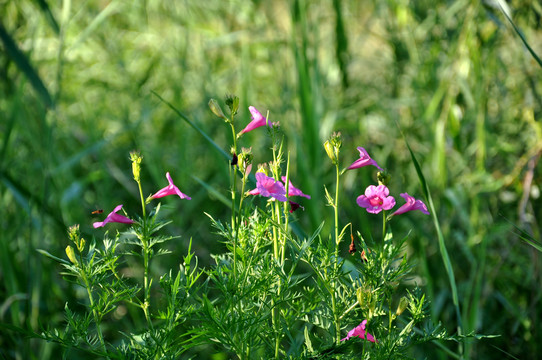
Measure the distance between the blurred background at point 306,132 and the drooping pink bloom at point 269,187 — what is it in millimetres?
443

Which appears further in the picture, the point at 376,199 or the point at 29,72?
the point at 29,72

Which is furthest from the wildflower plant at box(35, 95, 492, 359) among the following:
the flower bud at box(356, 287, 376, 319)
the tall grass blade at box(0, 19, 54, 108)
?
the tall grass blade at box(0, 19, 54, 108)

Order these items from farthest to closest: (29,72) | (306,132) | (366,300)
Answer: (306,132)
(29,72)
(366,300)

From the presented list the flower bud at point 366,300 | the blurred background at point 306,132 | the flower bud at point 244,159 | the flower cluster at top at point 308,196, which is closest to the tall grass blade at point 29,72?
the blurred background at point 306,132

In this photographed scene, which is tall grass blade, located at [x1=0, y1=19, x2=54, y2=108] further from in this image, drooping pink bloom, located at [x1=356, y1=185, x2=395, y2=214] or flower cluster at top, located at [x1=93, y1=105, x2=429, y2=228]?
drooping pink bloom, located at [x1=356, y1=185, x2=395, y2=214]

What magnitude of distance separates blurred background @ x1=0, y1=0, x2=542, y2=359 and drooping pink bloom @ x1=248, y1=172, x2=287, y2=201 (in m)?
0.44

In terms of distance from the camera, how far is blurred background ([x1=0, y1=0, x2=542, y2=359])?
1.34 meters

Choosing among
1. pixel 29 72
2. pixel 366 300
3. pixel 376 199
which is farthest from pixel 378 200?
pixel 29 72

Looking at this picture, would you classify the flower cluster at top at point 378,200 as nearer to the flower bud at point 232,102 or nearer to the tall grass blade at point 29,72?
the flower bud at point 232,102

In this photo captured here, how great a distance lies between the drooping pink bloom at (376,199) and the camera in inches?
25.4

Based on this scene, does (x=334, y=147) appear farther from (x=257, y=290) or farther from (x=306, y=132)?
(x=306, y=132)

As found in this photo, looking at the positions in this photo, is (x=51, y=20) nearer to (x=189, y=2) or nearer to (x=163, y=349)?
(x=163, y=349)

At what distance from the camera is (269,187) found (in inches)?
23.8

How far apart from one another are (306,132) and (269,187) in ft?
2.47
